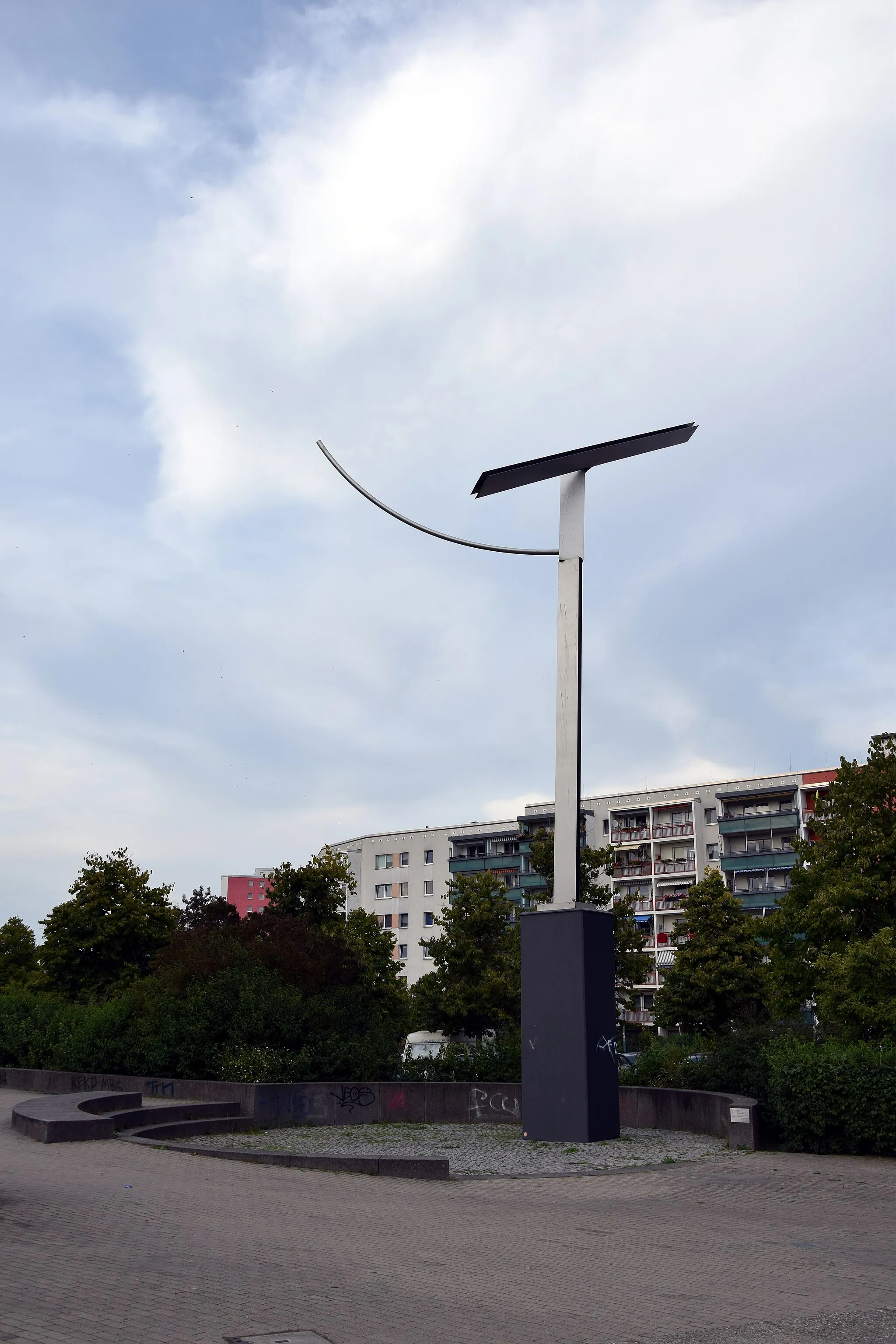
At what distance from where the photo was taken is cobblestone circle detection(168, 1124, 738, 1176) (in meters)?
13.4

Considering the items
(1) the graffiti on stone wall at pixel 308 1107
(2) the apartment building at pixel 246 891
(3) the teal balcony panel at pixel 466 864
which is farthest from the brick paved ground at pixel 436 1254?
(2) the apartment building at pixel 246 891

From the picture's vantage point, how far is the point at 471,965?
42469 millimetres

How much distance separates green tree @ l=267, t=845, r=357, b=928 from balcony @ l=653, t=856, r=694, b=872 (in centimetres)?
4646

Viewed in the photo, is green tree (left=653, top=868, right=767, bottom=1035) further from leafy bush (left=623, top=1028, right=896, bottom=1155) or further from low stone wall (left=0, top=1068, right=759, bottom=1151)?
leafy bush (left=623, top=1028, right=896, bottom=1155)

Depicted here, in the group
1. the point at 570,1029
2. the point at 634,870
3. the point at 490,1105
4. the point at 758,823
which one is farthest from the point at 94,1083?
the point at 634,870

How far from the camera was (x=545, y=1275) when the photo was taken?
761 centimetres

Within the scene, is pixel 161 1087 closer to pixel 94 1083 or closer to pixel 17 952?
pixel 94 1083

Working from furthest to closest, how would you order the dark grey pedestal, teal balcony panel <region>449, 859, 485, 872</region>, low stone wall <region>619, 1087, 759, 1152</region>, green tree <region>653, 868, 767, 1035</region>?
teal balcony panel <region>449, 859, 485, 872</region> → green tree <region>653, 868, 767, 1035</region> → the dark grey pedestal → low stone wall <region>619, 1087, 759, 1152</region>

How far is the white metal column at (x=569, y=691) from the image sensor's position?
15875 millimetres

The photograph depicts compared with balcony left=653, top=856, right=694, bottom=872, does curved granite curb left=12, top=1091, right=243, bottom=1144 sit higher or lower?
lower

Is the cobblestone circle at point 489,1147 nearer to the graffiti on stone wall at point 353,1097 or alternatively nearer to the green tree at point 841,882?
the graffiti on stone wall at point 353,1097

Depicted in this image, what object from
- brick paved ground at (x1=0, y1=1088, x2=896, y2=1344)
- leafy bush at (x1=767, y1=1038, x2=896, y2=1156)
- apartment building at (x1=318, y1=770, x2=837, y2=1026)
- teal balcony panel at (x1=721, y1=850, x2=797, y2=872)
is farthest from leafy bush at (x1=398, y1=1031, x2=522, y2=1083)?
teal balcony panel at (x1=721, y1=850, x2=797, y2=872)

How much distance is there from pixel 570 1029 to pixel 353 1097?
4.66m

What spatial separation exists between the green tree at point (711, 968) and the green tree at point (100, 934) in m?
20.3
